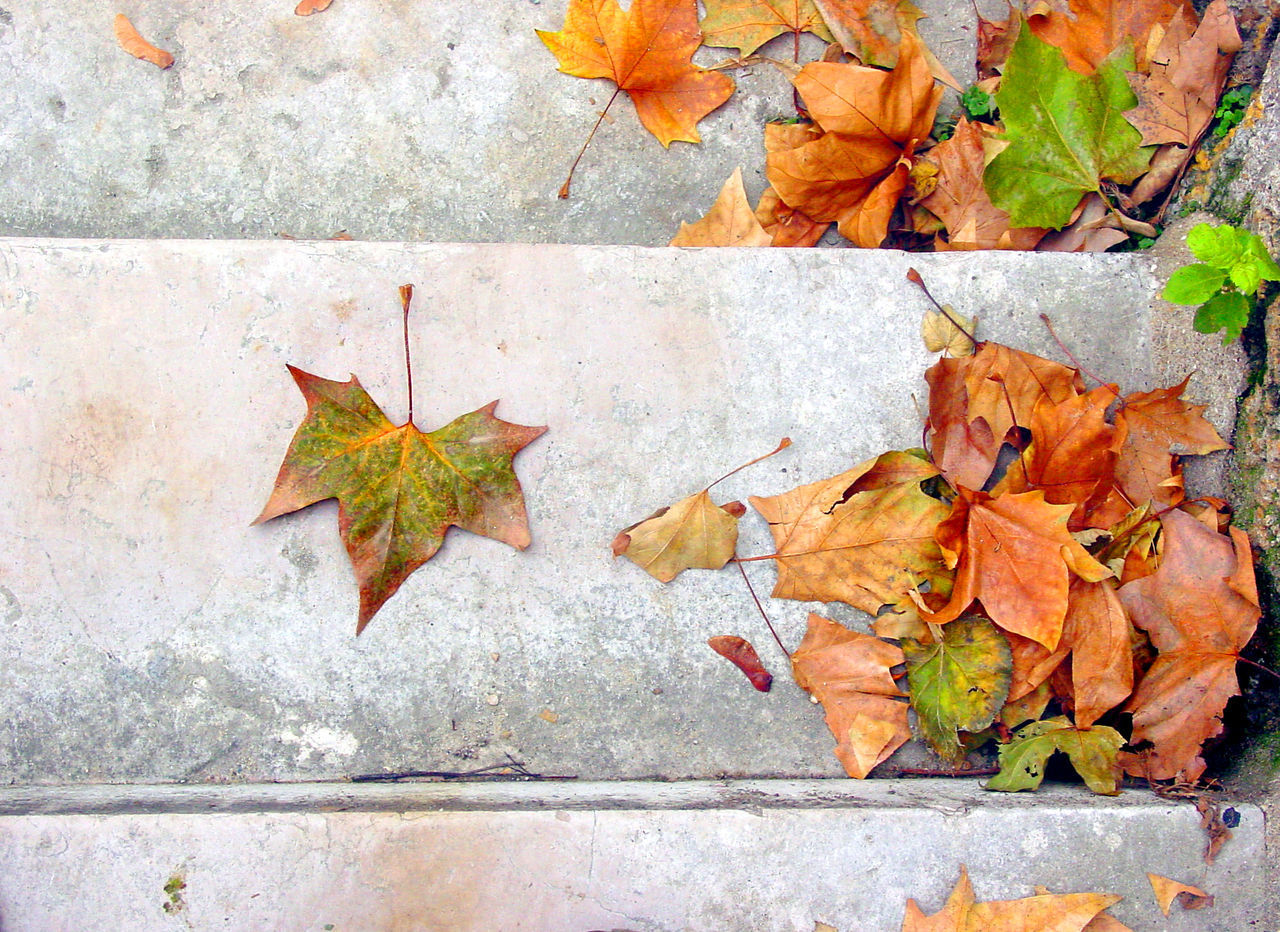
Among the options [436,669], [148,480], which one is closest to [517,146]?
[148,480]

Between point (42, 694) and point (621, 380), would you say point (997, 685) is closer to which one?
point (621, 380)

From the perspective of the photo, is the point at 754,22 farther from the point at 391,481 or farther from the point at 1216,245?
the point at 391,481

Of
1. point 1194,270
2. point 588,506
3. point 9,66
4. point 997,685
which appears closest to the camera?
point 1194,270

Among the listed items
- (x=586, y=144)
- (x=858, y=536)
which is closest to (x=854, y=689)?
(x=858, y=536)

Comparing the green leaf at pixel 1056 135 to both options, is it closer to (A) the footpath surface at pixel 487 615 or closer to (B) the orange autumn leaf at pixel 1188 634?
(A) the footpath surface at pixel 487 615

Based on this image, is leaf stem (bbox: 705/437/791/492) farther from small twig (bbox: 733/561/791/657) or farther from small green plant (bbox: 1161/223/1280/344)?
small green plant (bbox: 1161/223/1280/344)

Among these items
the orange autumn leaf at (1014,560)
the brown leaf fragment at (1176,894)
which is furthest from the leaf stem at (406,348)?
the brown leaf fragment at (1176,894)

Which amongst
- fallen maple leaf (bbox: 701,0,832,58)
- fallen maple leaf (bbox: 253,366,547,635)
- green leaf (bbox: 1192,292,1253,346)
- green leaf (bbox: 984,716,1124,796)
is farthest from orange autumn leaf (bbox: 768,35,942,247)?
green leaf (bbox: 984,716,1124,796)
